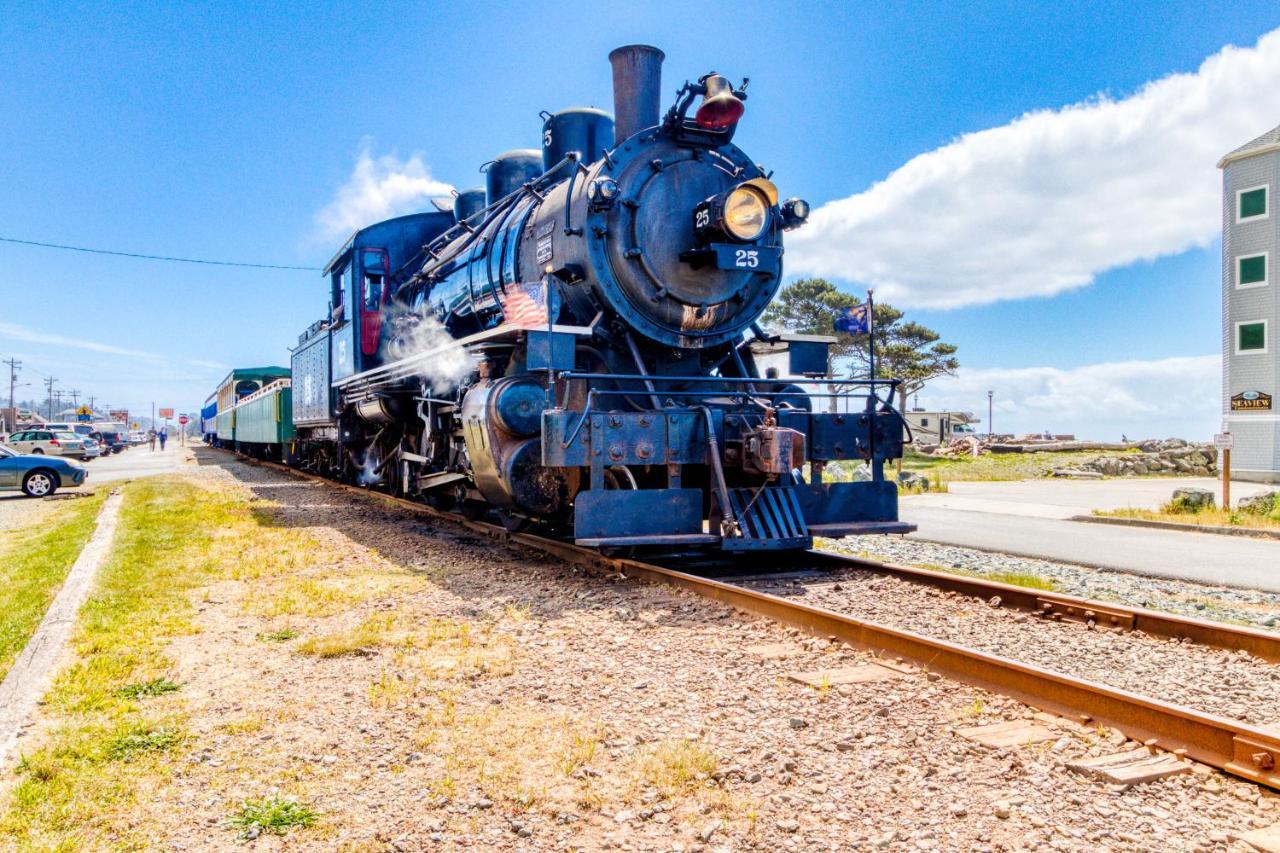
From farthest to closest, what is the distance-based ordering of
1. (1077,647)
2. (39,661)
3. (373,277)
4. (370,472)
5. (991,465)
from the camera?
(991,465) < (370,472) < (373,277) < (1077,647) < (39,661)

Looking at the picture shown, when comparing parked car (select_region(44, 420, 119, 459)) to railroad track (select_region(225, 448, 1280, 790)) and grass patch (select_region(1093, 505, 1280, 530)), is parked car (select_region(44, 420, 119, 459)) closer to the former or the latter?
grass patch (select_region(1093, 505, 1280, 530))

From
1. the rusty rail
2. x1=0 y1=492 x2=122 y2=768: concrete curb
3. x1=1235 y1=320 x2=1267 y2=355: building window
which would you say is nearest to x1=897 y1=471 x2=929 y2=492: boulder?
the rusty rail

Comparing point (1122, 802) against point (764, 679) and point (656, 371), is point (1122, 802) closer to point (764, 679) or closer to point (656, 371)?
point (764, 679)

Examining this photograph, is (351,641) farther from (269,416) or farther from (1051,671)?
(269,416)

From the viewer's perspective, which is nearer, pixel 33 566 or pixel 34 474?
pixel 33 566

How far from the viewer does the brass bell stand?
7.52m

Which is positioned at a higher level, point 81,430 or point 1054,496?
point 81,430

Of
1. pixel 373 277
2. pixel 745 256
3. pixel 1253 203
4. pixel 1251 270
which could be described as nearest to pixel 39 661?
pixel 745 256

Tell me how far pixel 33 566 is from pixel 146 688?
5.49 m

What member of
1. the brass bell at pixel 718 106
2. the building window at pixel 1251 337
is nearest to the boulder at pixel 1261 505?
the brass bell at pixel 718 106

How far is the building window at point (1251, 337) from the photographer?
26.4 metres

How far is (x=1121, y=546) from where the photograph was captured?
10055mm

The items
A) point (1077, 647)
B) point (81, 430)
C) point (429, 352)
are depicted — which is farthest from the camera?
point (81, 430)

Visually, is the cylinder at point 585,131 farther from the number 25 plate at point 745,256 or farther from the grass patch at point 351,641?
the grass patch at point 351,641
